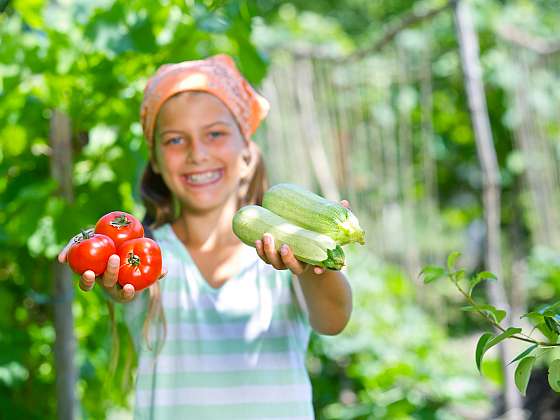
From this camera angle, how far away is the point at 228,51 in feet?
9.84

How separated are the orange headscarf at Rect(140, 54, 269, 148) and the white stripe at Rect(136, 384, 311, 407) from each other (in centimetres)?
65

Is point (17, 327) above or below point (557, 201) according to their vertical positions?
below

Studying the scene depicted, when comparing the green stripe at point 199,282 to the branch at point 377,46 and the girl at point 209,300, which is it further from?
the branch at point 377,46

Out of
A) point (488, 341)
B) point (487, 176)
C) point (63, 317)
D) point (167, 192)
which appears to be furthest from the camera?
point (487, 176)

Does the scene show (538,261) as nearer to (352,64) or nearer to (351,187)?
(351,187)

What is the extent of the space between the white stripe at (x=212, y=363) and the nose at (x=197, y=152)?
48 cm

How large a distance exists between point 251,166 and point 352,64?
330 cm

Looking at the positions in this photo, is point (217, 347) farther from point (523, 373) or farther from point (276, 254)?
point (523, 373)

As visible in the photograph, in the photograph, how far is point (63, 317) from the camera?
8.99 ft

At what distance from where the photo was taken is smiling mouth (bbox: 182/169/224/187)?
2.17 meters

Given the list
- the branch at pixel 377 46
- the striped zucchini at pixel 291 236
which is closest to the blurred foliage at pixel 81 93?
the striped zucchini at pixel 291 236

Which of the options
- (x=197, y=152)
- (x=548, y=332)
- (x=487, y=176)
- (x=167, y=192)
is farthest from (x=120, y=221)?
(x=487, y=176)

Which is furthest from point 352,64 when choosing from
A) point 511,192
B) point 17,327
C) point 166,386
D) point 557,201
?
point 166,386

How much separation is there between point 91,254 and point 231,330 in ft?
2.02
